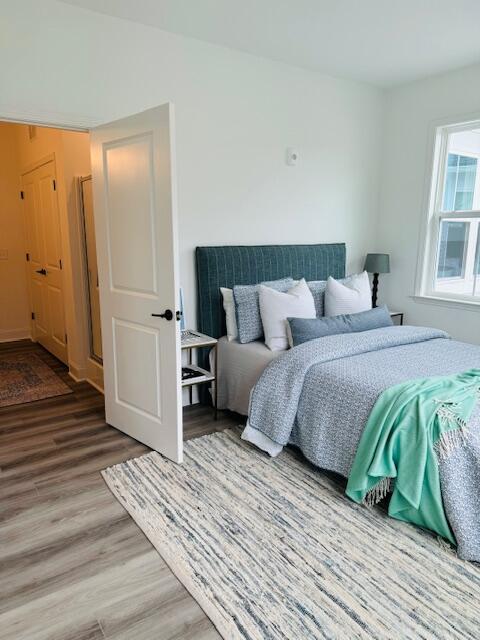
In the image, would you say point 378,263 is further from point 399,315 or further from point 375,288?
point 399,315

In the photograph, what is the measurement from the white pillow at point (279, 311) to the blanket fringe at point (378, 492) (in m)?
1.23

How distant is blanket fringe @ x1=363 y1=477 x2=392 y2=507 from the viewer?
230cm

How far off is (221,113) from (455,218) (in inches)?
93.5

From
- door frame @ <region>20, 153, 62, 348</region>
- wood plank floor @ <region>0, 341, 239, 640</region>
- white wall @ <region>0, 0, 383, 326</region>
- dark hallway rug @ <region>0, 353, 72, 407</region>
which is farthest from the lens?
door frame @ <region>20, 153, 62, 348</region>

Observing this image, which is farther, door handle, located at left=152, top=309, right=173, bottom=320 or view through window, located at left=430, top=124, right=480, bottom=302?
view through window, located at left=430, top=124, right=480, bottom=302

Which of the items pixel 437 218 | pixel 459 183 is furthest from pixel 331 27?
pixel 437 218

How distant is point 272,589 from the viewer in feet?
6.04

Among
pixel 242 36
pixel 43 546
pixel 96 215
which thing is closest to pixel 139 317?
pixel 96 215

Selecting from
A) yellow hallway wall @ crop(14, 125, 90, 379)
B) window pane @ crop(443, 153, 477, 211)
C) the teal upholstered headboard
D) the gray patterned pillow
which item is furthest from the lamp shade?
yellow hallway wall @ crop(14, 125, 90, 379)

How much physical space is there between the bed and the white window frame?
3.49ft

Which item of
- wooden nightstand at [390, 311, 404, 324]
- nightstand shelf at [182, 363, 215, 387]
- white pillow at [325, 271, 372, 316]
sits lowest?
nightstand shelf at [182, 363, 215, 387]

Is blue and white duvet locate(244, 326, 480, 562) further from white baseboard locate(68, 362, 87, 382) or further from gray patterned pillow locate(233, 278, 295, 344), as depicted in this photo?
white baseboard locate(68, 362, 87, 382)

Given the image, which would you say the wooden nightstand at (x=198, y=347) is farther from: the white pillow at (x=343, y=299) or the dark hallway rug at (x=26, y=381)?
the dark hallway rug at (x=26, y=381)

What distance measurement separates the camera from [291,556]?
2.03m
